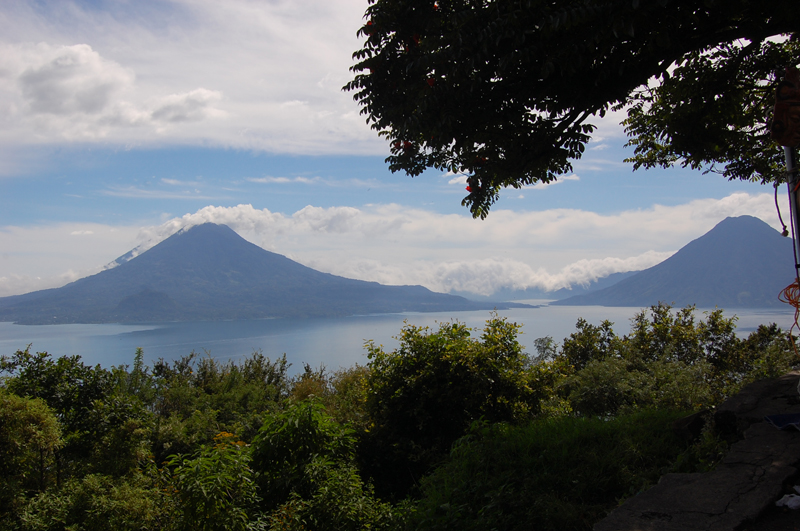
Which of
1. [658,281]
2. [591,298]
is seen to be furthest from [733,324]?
[591,298]

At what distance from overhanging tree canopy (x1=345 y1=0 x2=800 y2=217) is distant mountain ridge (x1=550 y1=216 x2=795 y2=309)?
63483 mm

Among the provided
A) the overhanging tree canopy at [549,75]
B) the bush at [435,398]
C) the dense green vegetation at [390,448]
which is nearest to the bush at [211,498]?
the dense green vegetation at [390,448]

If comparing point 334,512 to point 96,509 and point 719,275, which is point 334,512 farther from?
point 719,275

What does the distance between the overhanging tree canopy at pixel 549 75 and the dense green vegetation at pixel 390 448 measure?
9.67ft

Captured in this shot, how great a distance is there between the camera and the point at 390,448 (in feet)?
23.1

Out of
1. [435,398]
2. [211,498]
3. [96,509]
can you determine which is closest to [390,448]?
[435,398]

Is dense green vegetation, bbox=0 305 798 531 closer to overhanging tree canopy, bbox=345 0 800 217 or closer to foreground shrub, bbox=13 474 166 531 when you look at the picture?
foreground shrub, bbox=13 474 166 531

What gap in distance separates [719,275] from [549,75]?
104m

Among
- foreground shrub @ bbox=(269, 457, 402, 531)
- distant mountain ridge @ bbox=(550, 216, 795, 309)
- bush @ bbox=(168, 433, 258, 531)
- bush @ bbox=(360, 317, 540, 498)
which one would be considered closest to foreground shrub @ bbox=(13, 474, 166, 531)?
bush @ bbox=(168, 433, 258, 531)

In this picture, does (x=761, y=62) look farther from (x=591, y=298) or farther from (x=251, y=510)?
(x=591, y=298)

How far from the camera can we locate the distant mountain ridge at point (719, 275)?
244 ft

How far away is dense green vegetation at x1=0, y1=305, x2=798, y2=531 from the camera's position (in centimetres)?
395

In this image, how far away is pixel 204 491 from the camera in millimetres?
3902

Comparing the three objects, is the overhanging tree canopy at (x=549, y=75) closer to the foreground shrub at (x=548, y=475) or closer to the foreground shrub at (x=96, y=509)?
the foreground shrub at (x=548, y=475)
